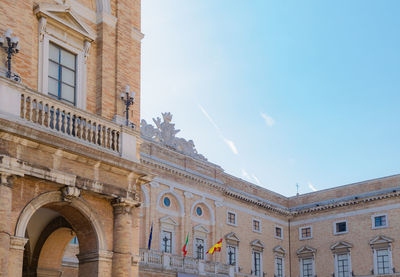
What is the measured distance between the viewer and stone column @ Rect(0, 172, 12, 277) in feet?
35.7

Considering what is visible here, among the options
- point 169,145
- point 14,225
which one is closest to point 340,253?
point 169,145

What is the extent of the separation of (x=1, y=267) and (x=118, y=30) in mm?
6772

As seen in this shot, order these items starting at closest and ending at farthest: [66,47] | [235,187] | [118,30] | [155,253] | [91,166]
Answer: [91,166] → [66,47] → [118,30] → [155,253] → [235,187]

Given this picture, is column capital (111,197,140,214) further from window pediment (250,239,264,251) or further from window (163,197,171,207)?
window pediment (250,239,264,251)

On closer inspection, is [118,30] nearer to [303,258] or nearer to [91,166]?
[91,166]

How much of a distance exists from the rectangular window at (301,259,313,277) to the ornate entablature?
43.1 feet

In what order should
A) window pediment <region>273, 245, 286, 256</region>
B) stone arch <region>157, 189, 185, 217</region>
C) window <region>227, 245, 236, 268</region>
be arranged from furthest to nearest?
window pediment <region>273, 245, 286, 256</region> < window <region>227, 245, 236, 268</region> < stone arch <region>157, 189, 185, 217</region>

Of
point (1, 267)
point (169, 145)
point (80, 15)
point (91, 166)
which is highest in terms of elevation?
point (169, 145)

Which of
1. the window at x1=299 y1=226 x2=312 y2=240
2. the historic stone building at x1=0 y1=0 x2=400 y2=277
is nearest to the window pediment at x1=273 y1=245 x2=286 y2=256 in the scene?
the window at x1=299 y1=226 x2=312 y2=240

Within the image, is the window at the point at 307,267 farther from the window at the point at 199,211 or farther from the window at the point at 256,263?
the window at the point at 199,211

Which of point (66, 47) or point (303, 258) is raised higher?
point (66, 47)

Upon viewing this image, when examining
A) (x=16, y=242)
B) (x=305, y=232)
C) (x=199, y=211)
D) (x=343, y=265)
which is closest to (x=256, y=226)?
(x=305, y=232)

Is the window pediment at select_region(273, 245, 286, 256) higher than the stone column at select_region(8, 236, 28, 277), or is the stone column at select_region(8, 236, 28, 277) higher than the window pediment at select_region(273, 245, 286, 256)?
→ the window pediment at select_region(273, 245, 286, 256)

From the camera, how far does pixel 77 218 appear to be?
1330 centimetres
